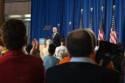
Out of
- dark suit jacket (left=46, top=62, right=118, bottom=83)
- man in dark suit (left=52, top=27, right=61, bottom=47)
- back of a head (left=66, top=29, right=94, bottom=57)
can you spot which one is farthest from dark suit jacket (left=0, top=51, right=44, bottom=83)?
man in dark suit (left=52, top=27, right=61, bottom=47)

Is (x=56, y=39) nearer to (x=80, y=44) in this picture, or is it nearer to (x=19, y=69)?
(x=19, y=69)

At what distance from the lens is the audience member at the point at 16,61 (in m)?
2.53

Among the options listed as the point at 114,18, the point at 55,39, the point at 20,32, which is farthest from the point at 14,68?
the point at 55,39

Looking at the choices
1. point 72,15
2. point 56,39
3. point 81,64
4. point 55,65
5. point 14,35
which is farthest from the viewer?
point 72,15

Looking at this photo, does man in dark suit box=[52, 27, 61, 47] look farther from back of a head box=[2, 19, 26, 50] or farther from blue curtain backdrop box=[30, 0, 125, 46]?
back of a head box=[2, 19, 26, 50]

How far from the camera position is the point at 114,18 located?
36.7ft

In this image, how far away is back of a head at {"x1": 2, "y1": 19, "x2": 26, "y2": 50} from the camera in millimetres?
2527

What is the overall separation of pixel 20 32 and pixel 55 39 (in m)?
10.0

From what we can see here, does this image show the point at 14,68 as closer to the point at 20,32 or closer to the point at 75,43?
the point at 20,32

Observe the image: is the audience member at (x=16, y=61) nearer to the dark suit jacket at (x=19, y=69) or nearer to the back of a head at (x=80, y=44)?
the dark suit jacket at (x=19, y=69)

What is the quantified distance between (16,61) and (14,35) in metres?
0.17

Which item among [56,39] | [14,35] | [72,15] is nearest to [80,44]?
[14,35]

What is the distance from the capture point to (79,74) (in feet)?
7.53

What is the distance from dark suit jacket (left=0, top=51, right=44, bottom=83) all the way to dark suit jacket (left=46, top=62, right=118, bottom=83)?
7.6 inches
